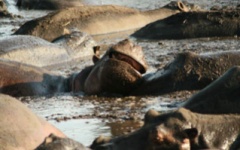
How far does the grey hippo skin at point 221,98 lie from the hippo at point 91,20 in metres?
7.53

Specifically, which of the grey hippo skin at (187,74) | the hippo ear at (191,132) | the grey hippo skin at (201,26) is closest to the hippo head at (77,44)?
the grey hippo skin at (201,26)

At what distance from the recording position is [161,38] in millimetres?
13375

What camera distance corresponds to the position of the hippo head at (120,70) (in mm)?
7859

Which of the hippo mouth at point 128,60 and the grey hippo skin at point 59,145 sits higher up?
the grey hippo skin at point 59,145

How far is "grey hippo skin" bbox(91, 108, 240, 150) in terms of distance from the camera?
4379 mm

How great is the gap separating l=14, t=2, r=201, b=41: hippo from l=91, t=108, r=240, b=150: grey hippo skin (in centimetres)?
849

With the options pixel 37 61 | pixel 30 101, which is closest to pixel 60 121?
pixel 30 101

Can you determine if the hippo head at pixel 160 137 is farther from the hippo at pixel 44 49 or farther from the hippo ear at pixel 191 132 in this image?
the hippo at pixel 44 49

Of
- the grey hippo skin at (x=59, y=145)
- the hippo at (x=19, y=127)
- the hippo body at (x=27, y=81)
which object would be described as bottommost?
the hippo body at (x=27, y=81)

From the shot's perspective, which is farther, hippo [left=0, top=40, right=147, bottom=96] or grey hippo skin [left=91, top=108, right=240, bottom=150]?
hippo [left=0, top=40, right=147, bottom=96]

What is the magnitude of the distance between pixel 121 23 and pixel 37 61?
14.9ft

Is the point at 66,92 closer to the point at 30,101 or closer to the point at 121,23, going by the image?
the point at 30,101

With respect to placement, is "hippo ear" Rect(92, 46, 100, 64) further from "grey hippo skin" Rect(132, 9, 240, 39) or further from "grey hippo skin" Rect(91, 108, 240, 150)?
"grey hippo skin" Rect(132, 9, 240, 39)

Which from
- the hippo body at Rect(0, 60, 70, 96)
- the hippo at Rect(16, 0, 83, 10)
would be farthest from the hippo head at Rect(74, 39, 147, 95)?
the hippo at Rect(16, 0, 83, 10)
